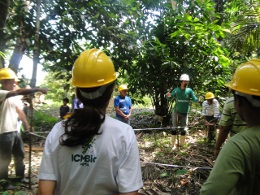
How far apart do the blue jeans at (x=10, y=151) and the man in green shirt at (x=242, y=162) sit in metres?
3.67

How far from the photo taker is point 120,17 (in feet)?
20.7

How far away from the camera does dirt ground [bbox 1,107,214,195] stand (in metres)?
4.28

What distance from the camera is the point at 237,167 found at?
1.12m

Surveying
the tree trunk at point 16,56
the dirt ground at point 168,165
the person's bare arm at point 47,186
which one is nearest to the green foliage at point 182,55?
the dirt ground at point 168,165

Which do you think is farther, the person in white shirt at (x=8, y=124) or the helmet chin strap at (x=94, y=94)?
the person in white shirt at (x=8, y=124)

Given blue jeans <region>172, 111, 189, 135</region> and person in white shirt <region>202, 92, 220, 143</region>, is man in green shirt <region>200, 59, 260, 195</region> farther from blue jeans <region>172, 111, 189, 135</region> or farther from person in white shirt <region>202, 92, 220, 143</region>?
person in white shirt <region>202, 92, 220, 143</region>

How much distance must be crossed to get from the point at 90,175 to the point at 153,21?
861cm

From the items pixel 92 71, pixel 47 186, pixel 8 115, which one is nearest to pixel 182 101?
pixel 8 115

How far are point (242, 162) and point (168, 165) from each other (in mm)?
3351

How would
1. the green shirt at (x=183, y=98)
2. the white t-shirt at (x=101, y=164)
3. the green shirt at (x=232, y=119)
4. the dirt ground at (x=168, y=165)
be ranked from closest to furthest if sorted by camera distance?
the white t-shirt at (x=101, y=164) < the green shirt at (x=232, y=119) < the dirt ground at (x=168, y=165) < the green shirt at (x=183, y=98)

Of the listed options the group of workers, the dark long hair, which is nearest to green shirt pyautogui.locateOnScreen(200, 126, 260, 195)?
the group of workers

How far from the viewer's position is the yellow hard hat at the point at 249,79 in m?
1.28

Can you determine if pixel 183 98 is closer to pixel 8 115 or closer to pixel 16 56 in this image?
pixel 8 115

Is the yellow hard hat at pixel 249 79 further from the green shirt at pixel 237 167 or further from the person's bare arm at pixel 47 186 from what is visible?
the person's bare arm at pixel 47 186
